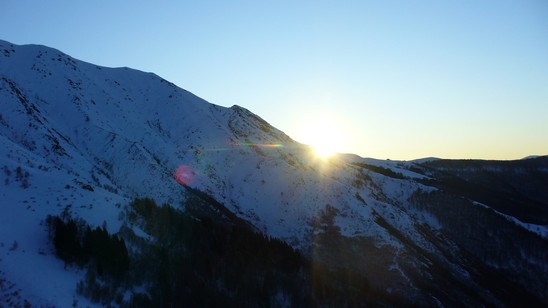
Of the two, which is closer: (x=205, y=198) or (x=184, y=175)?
(x=205, y=198)

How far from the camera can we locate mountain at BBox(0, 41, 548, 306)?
3331cm

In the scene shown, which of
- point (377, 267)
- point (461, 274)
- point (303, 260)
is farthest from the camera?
point (461, 274)

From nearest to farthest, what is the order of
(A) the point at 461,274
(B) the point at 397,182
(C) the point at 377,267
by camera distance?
(C) the point at 377,267
(A) the point at 461,274
(B) the point at 397,182

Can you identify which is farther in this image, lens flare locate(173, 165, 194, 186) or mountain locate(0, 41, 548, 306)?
lens flare locate(173, 165, 194, 186)

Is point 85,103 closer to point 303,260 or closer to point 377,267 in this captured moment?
point 303,260

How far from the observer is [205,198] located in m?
71.6

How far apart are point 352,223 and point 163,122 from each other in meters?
44.1

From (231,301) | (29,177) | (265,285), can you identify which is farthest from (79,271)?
(265,285)

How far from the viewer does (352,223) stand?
75.5m

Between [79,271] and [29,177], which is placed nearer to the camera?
[79,271]

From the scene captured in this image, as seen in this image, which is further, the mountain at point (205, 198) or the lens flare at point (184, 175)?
the lens flare at point (184, 175)

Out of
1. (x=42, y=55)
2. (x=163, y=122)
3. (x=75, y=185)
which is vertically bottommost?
(x=75, y=185)

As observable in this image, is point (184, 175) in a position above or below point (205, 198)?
above

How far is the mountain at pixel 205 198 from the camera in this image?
1312 inches
